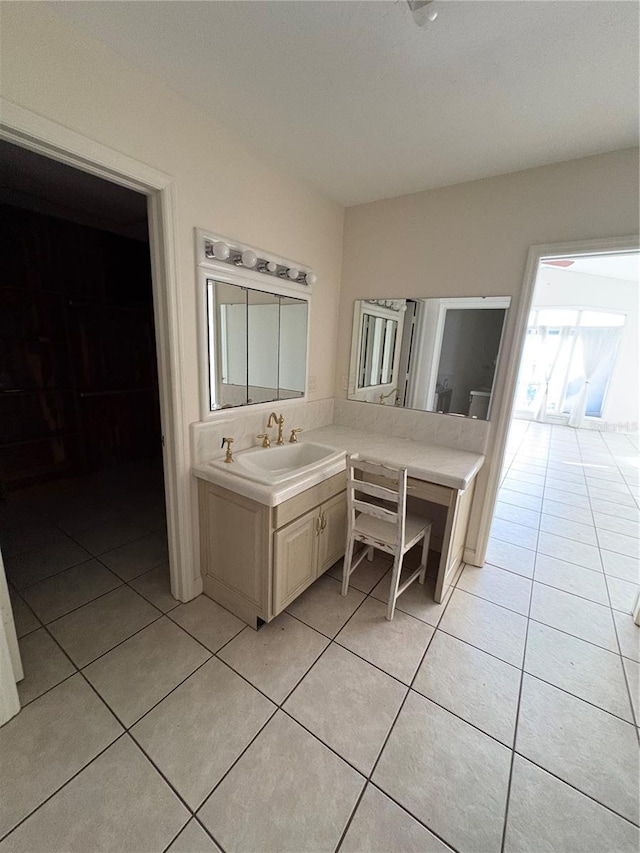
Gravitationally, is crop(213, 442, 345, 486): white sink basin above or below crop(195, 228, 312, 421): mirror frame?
below

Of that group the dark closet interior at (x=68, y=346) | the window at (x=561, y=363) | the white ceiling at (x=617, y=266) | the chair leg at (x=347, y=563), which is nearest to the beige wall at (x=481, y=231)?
the chair leg at (x=347, y=563)

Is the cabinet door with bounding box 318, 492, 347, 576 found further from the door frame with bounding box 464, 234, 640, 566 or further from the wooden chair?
the door frame with bounding box 464, 234, 640, 566

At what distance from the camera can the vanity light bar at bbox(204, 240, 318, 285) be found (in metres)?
1.76

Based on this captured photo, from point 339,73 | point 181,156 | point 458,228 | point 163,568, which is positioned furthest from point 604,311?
point 163,568

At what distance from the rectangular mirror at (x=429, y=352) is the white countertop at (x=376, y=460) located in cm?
30

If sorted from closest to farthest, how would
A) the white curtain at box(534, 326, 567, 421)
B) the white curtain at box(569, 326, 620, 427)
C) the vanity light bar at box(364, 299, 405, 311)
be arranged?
the vanity light bar at box(364, 299, 405, 311)
the white curtain at box(569, 326, 620, 427)
the white curtain at box(534, 326, 567, 421)

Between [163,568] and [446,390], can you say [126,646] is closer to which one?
[163,568]

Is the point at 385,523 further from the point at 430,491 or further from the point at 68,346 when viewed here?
the point at 68,346

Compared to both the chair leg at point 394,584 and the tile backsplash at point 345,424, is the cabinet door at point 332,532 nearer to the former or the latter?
the chair leg at point 394,584

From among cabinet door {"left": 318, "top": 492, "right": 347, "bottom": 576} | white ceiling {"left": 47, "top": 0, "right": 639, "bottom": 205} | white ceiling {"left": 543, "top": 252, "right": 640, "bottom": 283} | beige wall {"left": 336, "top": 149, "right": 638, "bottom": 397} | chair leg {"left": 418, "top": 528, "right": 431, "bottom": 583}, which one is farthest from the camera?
white ceiling {"left": 543, "top": 252, "right": 640, "bottom": 283}

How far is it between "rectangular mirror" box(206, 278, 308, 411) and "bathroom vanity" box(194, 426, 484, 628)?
1.39ft

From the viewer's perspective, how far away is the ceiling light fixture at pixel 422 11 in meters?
0.97

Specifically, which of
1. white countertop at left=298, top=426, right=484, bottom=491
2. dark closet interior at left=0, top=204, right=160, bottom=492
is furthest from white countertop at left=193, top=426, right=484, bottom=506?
dark closet interior at left=0, top=204, right=160, bottom=492

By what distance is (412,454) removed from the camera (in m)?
2.23
